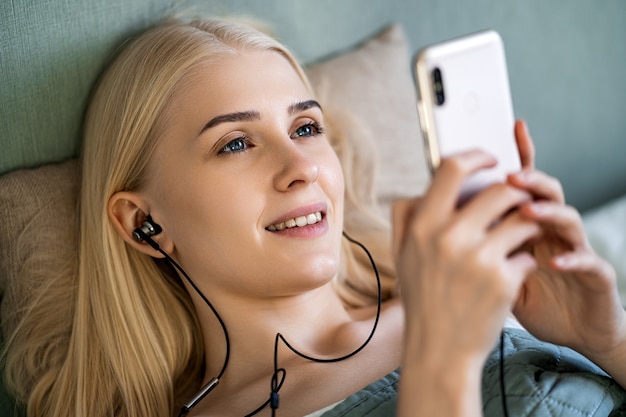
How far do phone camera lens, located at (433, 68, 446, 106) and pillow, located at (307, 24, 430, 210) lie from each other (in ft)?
2.86

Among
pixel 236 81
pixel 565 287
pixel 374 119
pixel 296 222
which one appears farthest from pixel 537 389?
pixel 374 119

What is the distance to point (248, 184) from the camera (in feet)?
4.35

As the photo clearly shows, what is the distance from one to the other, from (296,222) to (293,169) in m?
0.10

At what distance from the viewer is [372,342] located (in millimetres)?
1416

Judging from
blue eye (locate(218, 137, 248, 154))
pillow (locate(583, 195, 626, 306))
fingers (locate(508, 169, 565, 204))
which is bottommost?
pillow (locate(583, 195, 626, 306))

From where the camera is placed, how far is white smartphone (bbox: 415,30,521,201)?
954mm

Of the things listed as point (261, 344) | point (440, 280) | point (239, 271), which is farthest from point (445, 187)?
point (261, 344)

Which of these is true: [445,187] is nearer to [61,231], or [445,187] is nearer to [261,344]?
[261,344]

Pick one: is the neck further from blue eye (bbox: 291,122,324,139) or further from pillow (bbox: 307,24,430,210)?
pillow (bbox: 307,24,430,210)

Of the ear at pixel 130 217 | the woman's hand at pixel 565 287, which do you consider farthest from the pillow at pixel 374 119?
the woman's hand at pixel 565 287

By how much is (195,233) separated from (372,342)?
1.22ft

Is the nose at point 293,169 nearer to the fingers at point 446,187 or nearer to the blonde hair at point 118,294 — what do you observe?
the blonde hair at point 118,294

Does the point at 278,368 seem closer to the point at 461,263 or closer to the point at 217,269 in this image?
the point at 217,269

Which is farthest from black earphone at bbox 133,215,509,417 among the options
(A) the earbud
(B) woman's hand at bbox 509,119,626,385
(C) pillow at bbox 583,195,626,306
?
(C) pillow at bbox 583,195,626,306
